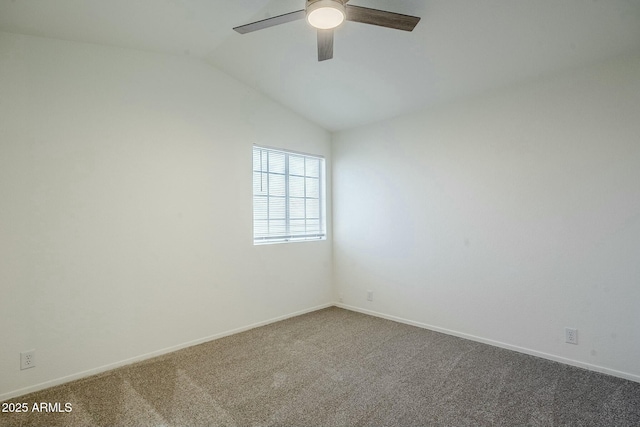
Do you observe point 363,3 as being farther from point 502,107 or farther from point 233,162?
point 233,162

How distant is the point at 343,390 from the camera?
2320 mm

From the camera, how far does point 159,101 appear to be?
9.98 feet

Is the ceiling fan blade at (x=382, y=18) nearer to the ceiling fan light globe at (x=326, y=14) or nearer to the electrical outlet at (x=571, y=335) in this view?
the ceiling fan light globe at (x=326, y=14)

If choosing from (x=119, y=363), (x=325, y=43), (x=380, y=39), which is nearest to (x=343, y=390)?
(x=119, y=363)

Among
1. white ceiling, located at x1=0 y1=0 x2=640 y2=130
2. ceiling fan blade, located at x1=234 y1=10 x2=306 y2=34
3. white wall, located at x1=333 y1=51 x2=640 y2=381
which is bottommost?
white wall, located at x1=333 y1=51 x2=640 y2=381

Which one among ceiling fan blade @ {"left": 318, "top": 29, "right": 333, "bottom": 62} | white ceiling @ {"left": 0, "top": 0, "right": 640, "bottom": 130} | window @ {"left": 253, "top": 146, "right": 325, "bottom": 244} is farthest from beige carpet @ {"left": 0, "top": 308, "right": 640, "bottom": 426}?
white ceiling @ {"left": 0, "top": 0, "right": 640, "bottom": 130}

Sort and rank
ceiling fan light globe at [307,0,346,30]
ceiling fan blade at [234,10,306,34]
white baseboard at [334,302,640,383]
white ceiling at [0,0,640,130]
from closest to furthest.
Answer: ceiling fan light globe at [307,0,346,30]
ceiling fan blade at [234,10,306,34]
white ceiling at [0,0,640,130]
white baseboard at [334,302,640,383]

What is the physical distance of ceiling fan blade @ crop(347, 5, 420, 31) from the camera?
1934 mm

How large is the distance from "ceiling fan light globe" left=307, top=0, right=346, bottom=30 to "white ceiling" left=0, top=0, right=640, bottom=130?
562mm

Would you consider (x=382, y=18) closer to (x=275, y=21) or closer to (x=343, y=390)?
(x=275, y=21)

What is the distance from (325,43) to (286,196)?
7.07ft

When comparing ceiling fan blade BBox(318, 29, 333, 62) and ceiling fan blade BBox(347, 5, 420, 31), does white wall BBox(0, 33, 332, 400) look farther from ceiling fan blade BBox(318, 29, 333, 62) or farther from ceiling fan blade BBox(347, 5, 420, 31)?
ceiling fan blade BBox(347, 5, 420, 31)

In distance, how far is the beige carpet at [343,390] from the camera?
2.01m

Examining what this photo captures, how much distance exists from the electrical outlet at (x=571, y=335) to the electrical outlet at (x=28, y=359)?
13.2 ft
